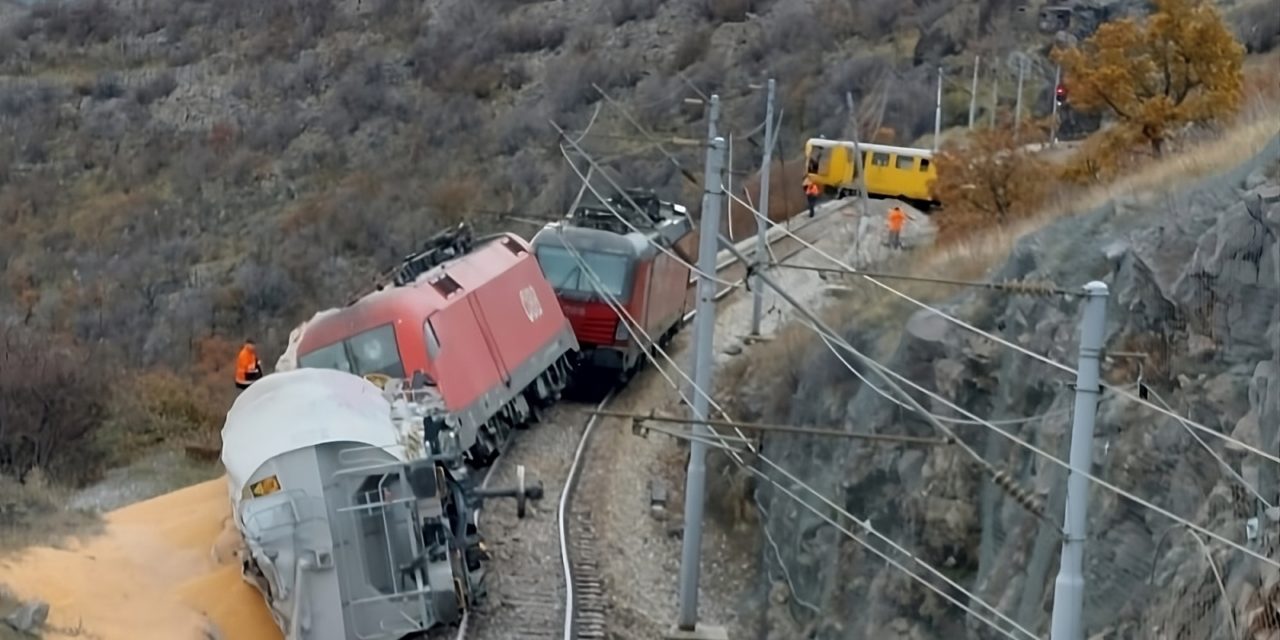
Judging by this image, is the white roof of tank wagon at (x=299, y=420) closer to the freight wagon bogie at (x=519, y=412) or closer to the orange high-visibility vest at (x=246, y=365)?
the freight wagon bogie at (x=519, y=412)

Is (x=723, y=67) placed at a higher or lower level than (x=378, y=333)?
lower

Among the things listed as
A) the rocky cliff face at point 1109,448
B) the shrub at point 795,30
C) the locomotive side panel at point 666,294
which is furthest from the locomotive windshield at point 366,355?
the shrub at point 795,30

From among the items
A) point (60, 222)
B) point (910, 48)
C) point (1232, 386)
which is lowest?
point (60, 222)

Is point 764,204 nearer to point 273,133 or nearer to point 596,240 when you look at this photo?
point 596,240

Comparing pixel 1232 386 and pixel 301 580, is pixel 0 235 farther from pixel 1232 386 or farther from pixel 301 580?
pixel 1232 386

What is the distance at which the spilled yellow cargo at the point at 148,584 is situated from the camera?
47.5 ft

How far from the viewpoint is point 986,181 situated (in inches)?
1050

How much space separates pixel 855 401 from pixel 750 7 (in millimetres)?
63798

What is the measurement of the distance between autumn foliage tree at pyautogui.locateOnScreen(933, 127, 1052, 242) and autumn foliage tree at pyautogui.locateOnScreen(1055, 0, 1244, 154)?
1.72 m

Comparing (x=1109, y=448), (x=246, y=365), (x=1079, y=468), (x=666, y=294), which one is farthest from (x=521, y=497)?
(x=666, y=294)

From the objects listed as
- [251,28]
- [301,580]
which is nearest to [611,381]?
[301,580]

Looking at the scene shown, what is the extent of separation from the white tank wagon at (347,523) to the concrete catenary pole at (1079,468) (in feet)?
26.0

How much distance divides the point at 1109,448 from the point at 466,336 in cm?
1033

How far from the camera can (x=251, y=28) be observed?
8988cm
